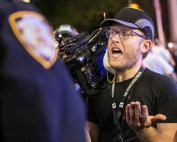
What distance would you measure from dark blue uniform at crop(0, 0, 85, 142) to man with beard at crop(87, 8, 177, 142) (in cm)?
146

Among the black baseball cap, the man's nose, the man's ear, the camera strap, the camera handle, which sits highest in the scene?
the black baseball cap

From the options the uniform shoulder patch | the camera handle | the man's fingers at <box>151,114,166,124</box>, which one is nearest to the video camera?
the camera handle

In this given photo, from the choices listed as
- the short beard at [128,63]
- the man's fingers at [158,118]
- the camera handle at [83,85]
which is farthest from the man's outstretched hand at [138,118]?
the short beard at [128,63]

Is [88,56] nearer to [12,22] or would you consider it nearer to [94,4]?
[12,22]

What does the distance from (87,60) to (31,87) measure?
163 cm

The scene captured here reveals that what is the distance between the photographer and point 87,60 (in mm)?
2502

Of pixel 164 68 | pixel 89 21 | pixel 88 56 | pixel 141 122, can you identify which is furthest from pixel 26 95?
pixel 89 21

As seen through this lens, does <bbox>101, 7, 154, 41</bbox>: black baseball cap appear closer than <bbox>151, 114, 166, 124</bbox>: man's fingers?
No

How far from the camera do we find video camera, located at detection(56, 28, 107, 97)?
2381 millimetres

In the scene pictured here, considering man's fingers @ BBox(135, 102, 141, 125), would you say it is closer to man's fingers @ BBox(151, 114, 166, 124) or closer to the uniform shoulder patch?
man's fingers @ BBox(151, 114, 166, 124)

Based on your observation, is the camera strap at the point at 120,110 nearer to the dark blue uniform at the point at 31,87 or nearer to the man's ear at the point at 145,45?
the man's ear at the point at 145,45

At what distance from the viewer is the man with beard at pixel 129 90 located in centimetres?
239

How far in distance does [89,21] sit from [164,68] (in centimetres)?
1898

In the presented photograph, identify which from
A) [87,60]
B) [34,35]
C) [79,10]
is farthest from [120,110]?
[79,10]
